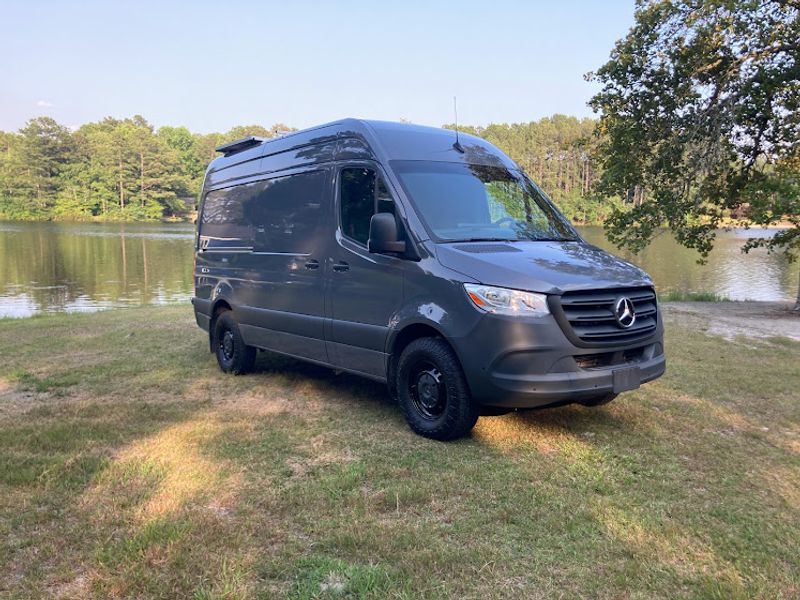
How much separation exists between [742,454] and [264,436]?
361 centimetres

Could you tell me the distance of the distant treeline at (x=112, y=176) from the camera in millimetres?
83188

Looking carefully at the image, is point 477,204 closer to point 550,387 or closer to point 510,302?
point 510,302

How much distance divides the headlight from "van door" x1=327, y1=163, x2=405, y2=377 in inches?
33.6

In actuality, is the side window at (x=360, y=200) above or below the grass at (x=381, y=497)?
above

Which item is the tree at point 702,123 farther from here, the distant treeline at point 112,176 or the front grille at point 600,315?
the distant treeline at point 112,176

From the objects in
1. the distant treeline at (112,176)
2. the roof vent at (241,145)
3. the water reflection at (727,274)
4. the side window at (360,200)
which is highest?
the distant treeline at (112,176)

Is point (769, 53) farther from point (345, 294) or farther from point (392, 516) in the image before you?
point (392, 516)

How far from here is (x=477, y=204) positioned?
5.43 m

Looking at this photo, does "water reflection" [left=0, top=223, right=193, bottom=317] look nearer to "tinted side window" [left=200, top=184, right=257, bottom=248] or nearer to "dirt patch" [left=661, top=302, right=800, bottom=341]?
"tinted side window" [left=200, top=184, right=257, bottom=248]

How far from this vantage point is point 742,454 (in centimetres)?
454

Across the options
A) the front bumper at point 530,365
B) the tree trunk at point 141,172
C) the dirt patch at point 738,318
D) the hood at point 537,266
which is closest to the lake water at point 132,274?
the dirt patch at point 738,318

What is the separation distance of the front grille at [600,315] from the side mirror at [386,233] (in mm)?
1369

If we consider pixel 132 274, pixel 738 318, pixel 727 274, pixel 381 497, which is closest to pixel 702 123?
pixel 738 318

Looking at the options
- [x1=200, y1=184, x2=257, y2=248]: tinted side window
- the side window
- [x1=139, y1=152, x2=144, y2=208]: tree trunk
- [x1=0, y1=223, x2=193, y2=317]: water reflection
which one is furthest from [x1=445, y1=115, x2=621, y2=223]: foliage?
the side window
